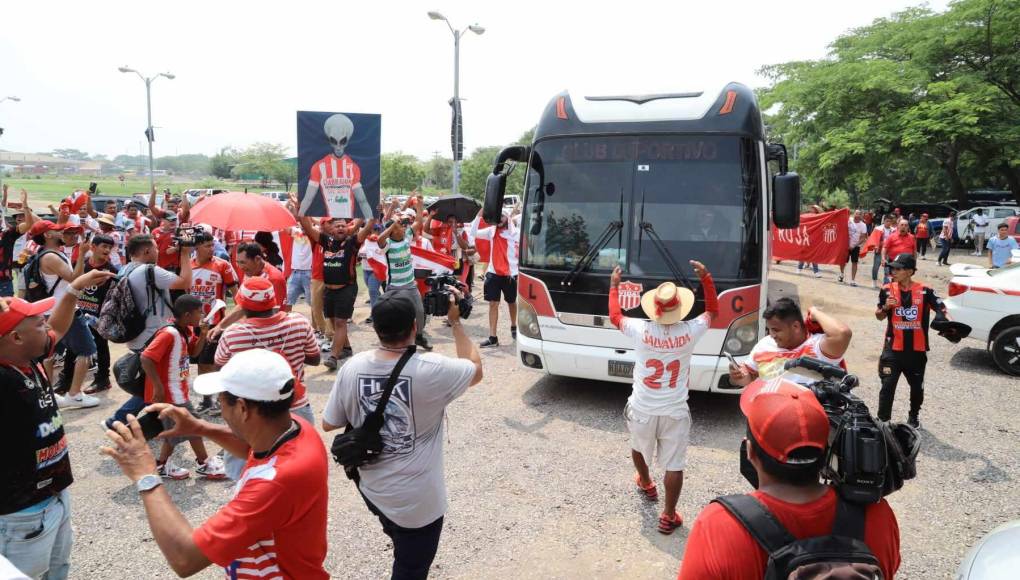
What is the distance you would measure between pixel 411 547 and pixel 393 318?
1034mm

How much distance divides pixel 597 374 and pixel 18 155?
21390cm

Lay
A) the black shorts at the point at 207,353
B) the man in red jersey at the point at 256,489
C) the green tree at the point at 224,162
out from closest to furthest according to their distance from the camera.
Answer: the man in red jersey at the point at 256,489 < the black shorts at the point at 207,353 < the green tree at the point at 224,162

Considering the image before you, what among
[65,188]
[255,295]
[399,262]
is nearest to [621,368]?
[399,262]

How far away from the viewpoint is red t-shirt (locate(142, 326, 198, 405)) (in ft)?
15.3

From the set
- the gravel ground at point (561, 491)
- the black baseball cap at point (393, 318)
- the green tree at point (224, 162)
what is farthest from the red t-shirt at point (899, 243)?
the green tree at point (224, 162)

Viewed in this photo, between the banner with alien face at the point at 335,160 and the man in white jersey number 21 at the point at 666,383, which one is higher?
the banner with alien face at the point at 335,160

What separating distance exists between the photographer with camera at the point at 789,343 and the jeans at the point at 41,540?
3485mm

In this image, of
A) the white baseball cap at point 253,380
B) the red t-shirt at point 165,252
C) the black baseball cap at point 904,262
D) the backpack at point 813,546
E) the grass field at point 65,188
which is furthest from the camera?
the grass field at point 65,188

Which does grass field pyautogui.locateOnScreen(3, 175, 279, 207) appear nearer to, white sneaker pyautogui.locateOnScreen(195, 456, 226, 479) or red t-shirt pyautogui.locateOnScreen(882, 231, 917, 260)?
white sneaker pyautogui.locateOnScreen(195, 456, 226, 479)

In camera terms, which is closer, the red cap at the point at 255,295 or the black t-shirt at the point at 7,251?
the red cap at the point at 255,295

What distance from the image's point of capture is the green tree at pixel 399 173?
2840 inches

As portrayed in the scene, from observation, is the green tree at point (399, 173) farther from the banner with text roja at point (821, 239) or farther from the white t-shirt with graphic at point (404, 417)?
the white t-shirt with graphic at point (404, 417)

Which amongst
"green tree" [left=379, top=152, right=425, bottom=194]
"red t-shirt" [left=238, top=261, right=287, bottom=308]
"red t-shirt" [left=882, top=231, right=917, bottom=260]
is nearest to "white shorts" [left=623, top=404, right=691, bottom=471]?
"red t-shirt" [left=238, top=261, right=287, bottom=308]

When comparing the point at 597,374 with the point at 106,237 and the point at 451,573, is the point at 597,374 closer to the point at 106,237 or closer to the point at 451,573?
the point at 451,573
